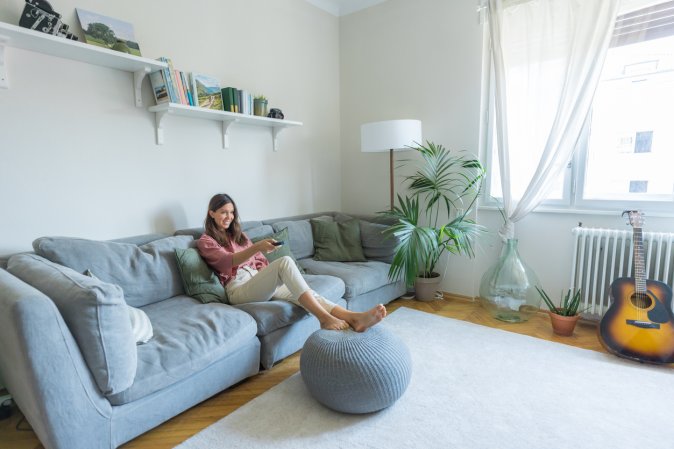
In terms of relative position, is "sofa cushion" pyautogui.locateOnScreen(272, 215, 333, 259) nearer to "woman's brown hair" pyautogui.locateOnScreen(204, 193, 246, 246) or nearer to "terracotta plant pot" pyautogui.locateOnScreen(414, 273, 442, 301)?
"woman's brown hair" pyautogui.locateOnScreen(204, 193, 246, 246)

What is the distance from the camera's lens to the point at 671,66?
237cm

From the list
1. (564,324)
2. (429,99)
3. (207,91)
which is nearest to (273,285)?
(207,91)

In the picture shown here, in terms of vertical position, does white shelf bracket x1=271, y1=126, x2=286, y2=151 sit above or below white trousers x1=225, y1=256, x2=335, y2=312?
above

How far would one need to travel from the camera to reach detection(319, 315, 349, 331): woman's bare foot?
76.4 inches

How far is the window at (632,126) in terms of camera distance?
2.39m

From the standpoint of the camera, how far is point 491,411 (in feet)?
5.61

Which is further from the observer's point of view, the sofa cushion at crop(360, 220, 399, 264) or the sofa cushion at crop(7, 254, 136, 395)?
the sofa cushion at crop(360, 220, 399, 264)

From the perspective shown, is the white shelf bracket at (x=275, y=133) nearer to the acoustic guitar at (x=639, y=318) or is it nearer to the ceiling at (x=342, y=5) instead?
the ceiling at (x=342, y=5)

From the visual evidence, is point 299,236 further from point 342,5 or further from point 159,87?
point 342,5

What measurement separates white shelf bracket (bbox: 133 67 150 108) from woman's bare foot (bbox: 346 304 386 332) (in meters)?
1.92

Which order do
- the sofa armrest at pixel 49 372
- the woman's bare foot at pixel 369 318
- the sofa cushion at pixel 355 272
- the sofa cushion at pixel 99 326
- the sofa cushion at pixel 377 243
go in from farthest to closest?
the sofa cushion at pixel 377 243 < the sofa cushion at pixel 355 272 < the woman's bare foot at pixel 369 318 < the sofa cushion at pixel 99 326 < the sofa armrest at pixel 49 372

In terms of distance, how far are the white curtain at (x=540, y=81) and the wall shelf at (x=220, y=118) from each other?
5.88 feet

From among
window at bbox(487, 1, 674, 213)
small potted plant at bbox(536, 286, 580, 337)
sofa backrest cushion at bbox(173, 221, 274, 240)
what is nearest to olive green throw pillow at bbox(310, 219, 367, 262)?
sofa backrest cushion at bbox(173, 221, 274, 240)

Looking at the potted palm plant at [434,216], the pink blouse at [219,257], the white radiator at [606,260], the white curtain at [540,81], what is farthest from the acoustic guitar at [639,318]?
the pink blouse at [219,257]
